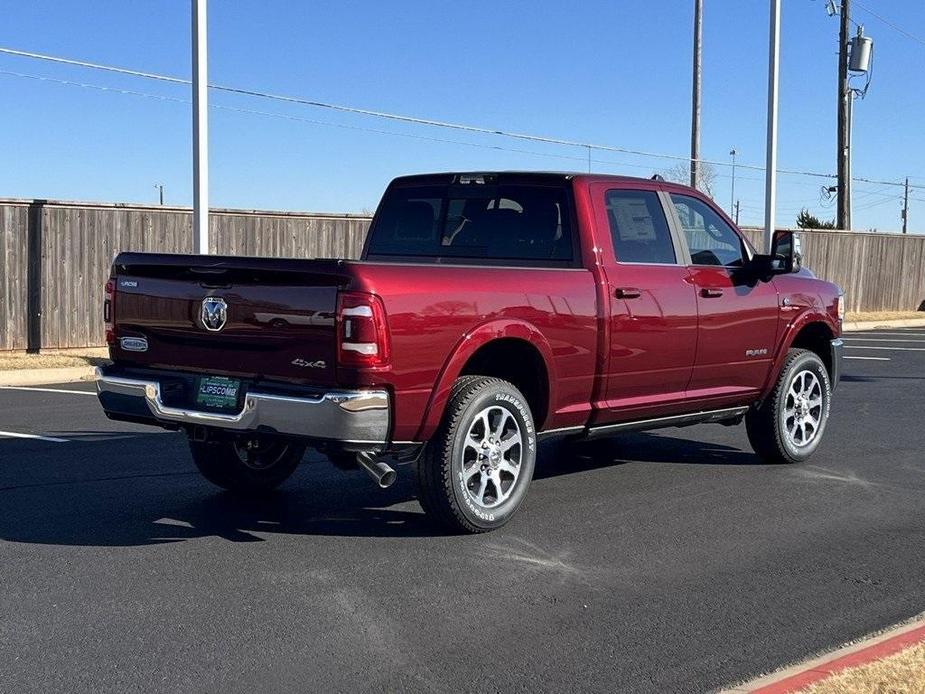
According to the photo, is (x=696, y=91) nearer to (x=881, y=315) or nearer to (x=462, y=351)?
(x=881, y=315)

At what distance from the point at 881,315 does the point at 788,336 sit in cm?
2356

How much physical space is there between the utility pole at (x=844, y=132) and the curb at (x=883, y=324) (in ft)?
14.2

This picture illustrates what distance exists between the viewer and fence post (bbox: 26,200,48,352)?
1667 cm

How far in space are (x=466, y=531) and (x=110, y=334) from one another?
2379 mm

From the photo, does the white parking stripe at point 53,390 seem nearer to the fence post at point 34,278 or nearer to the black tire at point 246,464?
the fence post at point 34,278

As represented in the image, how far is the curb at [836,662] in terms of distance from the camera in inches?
169

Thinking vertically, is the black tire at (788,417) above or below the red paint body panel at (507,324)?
below

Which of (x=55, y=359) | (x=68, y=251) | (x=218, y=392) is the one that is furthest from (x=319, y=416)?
(x=68, y=251)

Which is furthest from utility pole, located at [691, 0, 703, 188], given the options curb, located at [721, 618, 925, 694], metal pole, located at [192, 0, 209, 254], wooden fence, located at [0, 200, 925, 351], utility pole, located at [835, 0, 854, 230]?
curb, located at [721, 618, 925, 694]

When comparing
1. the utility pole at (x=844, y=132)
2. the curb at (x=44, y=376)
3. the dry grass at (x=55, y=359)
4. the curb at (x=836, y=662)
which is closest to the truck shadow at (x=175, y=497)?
the curb at (x=836, y=662)

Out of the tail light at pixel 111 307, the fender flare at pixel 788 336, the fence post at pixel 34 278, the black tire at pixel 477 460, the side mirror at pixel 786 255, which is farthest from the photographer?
the fence post at pixel 34 278

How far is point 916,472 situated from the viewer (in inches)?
346

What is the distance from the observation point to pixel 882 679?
4328 mm

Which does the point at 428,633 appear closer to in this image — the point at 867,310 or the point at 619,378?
the point at 619,378
